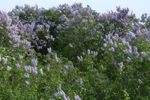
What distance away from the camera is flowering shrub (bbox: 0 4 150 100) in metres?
6.85

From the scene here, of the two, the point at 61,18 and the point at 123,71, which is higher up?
the point at 61,18

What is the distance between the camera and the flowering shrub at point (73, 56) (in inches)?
270

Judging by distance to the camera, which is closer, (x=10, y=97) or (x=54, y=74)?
(x=10, y=97)

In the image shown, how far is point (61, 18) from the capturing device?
36.2ft

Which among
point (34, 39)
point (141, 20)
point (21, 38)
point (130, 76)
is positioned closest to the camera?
point (130, 76)

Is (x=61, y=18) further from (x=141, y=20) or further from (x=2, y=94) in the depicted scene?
(x=2, y=94)

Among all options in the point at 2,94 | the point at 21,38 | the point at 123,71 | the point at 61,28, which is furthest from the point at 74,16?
the point at 2,94

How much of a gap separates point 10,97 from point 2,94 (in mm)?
118

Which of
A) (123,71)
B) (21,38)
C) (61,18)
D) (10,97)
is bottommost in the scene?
(10,97)

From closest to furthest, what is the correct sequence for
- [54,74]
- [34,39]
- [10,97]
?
[10,97] → [54,74] → [34,39]

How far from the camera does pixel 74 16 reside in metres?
10.6

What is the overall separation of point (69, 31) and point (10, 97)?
391cm

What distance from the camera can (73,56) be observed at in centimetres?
973

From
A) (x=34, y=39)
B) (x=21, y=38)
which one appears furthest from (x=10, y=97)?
(x=34, y=39)
